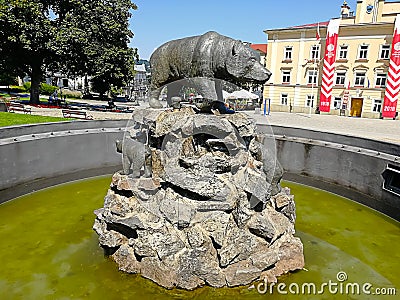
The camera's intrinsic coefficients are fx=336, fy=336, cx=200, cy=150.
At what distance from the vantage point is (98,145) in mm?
12125

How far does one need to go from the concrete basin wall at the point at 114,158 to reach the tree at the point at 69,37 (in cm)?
1164

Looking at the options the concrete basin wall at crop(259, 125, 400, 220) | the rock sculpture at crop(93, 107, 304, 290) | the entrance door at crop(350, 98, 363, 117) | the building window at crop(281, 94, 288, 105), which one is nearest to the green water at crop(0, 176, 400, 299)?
the rock sculpture at crop(93, 107, 304, 290)

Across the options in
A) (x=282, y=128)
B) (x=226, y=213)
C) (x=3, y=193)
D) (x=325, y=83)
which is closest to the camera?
(x=226, y=213)

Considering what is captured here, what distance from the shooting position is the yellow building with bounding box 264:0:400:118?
104 feet

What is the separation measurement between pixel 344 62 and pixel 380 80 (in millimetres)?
3761

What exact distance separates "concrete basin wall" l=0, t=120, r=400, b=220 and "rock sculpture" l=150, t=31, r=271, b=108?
4.60 meters

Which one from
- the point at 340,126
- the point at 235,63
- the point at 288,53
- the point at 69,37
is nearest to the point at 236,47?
the point at 235,63

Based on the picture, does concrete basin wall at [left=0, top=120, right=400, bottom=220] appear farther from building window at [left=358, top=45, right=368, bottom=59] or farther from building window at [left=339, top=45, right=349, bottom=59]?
building window at [left=339, top=45, right=349, bottom=59]

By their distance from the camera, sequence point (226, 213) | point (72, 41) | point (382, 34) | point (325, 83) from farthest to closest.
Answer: point (325, 83)
point (382, 34)
point (72, 41)
point (226, 213)

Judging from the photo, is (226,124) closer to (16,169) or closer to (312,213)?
(312,213)

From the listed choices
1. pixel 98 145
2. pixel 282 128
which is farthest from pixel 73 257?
pixel 282 128

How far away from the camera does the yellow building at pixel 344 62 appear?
3156 cm

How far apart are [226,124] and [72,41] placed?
17.8 m

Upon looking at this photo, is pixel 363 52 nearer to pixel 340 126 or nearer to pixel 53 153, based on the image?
pixel 340 126
